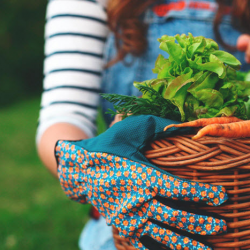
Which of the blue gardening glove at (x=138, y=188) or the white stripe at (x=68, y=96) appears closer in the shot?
the blue gardening glove at (x=138, y=188)

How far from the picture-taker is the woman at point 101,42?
4.50 feet

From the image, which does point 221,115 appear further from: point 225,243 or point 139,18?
point 139,18

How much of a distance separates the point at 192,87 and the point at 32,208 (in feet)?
10.1

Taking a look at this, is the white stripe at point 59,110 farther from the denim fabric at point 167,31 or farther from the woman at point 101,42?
the denim fabric at point 167,31

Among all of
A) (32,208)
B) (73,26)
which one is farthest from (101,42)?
(32,208)

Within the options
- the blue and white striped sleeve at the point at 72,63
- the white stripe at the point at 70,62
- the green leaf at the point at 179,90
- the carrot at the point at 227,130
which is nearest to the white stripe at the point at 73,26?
the blue and white striped sleeve at the point at 72,63

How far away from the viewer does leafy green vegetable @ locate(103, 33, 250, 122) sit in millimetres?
815

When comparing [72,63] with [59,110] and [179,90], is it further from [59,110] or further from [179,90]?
[179,90]

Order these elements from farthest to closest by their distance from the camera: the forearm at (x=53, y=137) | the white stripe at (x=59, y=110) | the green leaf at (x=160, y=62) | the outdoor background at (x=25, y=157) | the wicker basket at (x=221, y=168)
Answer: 1. the outdoor background at (x=25, y=157)
2. the white stripe at (x=59, y=110)
3. the forearm at (x=53, y=137)
4. the green leaf at (x=160, y=62)
5. the wicker basket at (x=221, y=168)

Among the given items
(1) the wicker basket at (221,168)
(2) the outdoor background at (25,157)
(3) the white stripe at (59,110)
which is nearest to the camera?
(1) the wicker basket at (221,168)

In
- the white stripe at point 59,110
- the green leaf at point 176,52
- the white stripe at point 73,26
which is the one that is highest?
the green leaf at point 176,52

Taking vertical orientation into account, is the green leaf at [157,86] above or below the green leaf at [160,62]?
below

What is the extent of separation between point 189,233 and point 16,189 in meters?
3.44

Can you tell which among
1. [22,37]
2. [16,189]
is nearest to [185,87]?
[16,189]
